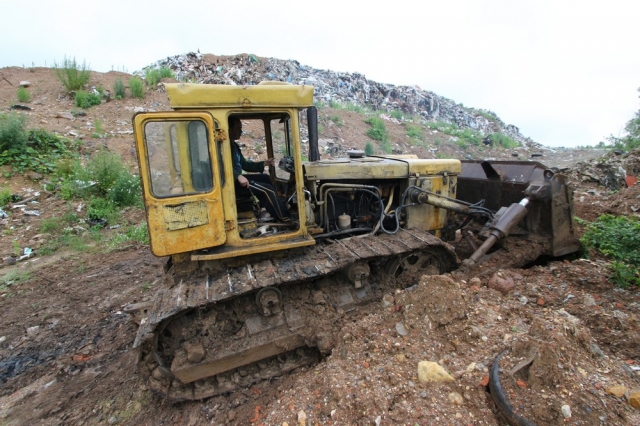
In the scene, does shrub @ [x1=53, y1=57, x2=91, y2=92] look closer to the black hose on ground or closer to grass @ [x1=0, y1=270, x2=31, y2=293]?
grass @ [x1=0, y1=270, x2=31, y2=293]

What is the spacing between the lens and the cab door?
112 inches

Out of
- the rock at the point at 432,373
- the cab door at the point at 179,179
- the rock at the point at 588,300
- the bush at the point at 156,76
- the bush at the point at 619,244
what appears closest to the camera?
the rock at the point at 432,373

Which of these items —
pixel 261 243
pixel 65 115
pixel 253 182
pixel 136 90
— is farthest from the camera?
pixel 136 90

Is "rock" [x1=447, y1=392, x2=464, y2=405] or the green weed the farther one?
the green weed

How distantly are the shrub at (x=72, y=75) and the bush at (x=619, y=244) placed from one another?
48.6 ft

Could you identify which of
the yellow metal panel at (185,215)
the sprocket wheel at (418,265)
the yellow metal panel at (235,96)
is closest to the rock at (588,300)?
the sprocket wheel at (418,265)

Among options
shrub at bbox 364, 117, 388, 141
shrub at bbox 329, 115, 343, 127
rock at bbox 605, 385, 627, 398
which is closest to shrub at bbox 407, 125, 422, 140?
shrub at bbox 364, 117, 388, 141

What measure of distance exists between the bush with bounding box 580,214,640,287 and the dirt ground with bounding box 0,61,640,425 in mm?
146

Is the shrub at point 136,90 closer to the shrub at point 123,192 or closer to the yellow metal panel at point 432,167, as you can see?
the shrub at point 123,192

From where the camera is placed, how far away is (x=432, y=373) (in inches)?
97.3

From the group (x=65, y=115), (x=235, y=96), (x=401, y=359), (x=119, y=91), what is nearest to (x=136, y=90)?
(x=119, y=91)

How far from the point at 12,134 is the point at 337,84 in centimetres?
1832

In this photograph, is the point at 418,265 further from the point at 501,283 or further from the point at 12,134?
the point at 12,134

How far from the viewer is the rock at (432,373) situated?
95.8 inches
